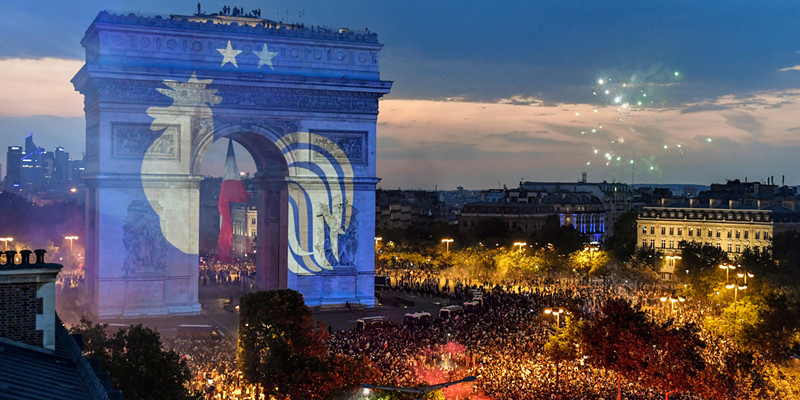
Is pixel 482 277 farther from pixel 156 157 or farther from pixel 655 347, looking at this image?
pixel 655 347

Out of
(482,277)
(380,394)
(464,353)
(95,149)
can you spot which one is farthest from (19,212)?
(380,394)

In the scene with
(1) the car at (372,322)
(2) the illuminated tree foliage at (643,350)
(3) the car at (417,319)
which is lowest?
(3) the car at (417,319)

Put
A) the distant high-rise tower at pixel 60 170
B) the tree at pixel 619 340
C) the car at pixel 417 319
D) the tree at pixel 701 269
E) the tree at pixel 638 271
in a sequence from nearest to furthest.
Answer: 1. the tree at pixel 619 340
2. the car at pixel 417 319
3. the tree at pixel 701 269
4. the tree at pixel 638 271
5. the distant high-rise tower at pixel 60 170

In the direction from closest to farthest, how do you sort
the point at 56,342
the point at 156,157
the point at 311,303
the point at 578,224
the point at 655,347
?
the point at 56,342
the point at 655,347
the point at 156,157
the point at 311,303
the point at 578,224

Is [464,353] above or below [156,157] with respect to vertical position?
below

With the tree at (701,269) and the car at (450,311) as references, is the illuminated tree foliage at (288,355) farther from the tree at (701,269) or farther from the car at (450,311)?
the tree at (701,269)

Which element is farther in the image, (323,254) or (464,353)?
(323,254)

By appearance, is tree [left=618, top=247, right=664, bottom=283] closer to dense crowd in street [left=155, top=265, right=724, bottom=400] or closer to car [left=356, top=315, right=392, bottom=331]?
dense crowd in street [left=155, top=265, right=724, bottom=400]

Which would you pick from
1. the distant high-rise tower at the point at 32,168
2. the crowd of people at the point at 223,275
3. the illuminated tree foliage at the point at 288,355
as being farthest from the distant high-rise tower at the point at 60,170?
the illuminated tree foliage at the point at 288,355

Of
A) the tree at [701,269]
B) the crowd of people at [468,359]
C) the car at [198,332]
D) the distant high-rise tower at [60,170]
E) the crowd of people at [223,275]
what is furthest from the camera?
the distant high-rise tower at [60,170]
